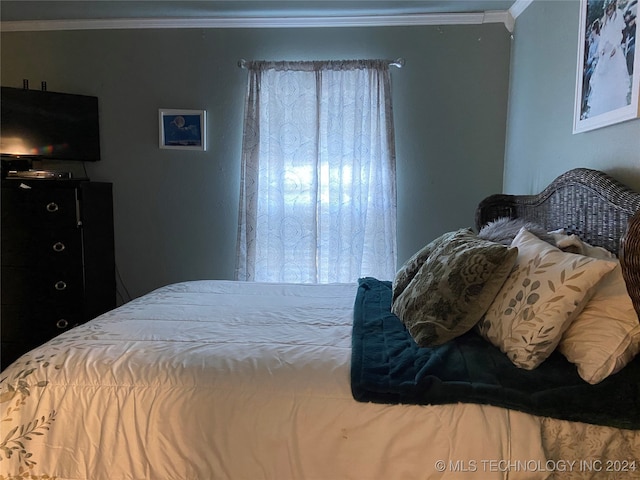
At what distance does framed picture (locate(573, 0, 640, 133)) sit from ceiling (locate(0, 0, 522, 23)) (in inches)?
45.7

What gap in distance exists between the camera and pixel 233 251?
321 cm

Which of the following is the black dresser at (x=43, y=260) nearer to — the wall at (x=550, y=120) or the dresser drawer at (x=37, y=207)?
the dresser drawer at (x=37, y=207)

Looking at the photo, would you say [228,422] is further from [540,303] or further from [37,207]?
[37,207]

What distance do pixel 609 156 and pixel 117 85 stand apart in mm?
3197

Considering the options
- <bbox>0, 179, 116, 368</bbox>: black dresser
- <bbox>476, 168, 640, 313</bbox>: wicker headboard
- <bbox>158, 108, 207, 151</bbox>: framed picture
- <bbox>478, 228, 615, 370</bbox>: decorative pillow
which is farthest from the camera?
<bbox>158, 108, 207, 151</bbox>: framed picture

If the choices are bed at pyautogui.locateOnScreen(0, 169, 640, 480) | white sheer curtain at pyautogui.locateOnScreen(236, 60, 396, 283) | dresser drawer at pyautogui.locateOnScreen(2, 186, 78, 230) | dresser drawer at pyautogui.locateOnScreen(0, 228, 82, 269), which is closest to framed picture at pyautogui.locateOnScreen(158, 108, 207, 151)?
white sheer curtain at pyautogui.locateOnScreen(236, 60, 396, 283)

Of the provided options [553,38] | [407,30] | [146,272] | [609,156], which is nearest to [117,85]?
[146,272]

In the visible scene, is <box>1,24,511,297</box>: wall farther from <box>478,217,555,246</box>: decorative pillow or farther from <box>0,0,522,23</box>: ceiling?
<box>478,217,555,246</box>: decorative pillow

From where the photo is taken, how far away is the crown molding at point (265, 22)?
9.49 feet

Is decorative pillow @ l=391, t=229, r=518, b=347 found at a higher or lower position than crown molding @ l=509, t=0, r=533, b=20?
lower

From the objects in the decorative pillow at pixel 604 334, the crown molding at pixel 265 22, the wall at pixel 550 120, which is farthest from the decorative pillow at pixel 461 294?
the crown molding at pixel 265 22

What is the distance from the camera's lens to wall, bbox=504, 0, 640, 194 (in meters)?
1.60

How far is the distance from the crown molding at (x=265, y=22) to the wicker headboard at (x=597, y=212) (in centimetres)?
151

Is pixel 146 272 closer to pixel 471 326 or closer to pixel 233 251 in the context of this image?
pixel 233 251
